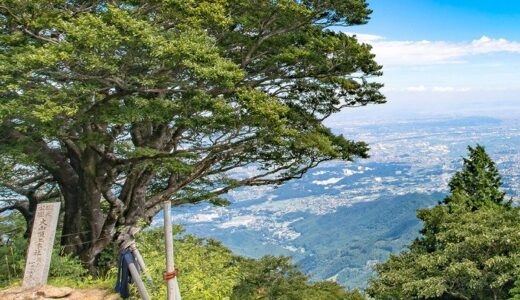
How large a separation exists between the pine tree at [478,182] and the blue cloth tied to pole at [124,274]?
17.5 m

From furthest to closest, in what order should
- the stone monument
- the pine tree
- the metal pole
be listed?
the pine tree
the stone monument
the metal pole

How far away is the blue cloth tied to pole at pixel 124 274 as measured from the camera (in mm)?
6312

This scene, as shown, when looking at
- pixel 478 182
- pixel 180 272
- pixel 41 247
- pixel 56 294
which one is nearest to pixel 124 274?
pixel 180 272

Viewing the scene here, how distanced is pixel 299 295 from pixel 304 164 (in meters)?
5.16

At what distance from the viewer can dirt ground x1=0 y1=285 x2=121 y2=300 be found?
6.91m

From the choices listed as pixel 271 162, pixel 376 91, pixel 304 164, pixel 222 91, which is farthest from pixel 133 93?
pixel 376 91

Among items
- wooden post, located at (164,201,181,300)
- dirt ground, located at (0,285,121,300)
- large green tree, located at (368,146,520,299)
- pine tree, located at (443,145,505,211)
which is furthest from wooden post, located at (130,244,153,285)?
pine tree, located at (443,145,505,211)

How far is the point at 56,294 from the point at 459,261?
464 inches

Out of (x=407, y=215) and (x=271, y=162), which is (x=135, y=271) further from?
(x=407, y=215)

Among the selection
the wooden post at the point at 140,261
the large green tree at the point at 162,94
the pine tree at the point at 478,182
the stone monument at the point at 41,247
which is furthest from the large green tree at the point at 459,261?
the stone monument at the point at 41,247

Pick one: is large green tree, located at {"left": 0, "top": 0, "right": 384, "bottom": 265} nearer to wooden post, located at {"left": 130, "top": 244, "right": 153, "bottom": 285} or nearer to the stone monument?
wooden post, located at {"left": 130, "top": 244, "right": 153, "bottom": 285}

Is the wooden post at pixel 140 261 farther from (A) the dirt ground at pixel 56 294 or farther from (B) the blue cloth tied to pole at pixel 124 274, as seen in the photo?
(A) the dirt ground at pixel 56 294

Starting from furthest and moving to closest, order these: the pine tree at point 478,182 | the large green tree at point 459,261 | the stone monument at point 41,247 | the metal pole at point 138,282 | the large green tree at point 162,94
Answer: the pine tree at point 478,182 → the large green tree at point 459,261 → the large green tree at point 162,94 → the stone monument at point 41,247 → the metal pole at point 138,282

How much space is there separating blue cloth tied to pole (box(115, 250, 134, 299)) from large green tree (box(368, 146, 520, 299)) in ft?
30.2
